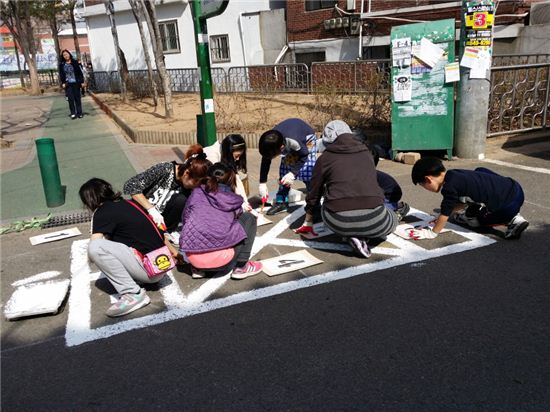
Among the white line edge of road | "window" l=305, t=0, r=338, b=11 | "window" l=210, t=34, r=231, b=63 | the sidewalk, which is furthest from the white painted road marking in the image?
"window" l=210, t=34, r=231, b=63

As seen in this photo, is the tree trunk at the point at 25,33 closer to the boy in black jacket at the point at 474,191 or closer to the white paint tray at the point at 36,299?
the white paint tray at the point at 36,299

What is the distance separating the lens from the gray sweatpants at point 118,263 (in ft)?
11.2

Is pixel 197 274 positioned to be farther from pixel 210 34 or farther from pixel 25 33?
pixel 25 33

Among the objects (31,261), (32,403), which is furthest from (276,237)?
(32,403)

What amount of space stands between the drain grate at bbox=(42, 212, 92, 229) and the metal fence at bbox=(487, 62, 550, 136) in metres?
6.41

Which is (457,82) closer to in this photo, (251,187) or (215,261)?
(251,187)

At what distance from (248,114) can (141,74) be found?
10436mm

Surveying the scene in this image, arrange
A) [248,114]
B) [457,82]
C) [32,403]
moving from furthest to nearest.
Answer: [248,114] → [457,82] → [32,403]

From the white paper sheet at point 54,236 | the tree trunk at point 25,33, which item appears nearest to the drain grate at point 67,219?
the white paper sheet at point 54,236

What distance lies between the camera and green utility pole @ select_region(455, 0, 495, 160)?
6.55 metres

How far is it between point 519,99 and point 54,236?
7.67m

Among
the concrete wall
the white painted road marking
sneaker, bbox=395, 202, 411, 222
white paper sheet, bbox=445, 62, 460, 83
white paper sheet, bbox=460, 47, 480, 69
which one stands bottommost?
the white painted road marking

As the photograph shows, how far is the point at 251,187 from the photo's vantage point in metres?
6.70

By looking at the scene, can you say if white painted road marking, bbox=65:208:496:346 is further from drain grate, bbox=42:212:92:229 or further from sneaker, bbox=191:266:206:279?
drain grate, bbox=42:212:92:229
